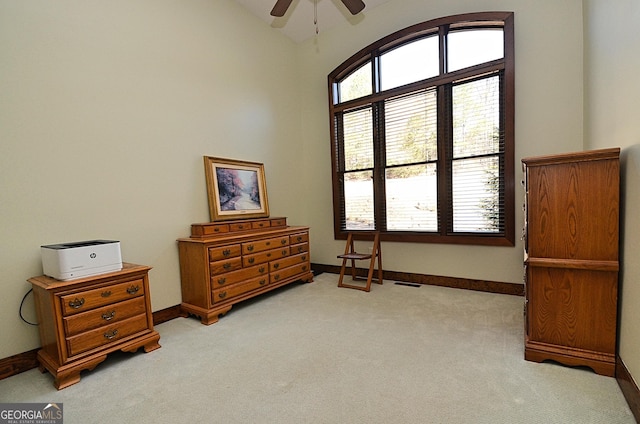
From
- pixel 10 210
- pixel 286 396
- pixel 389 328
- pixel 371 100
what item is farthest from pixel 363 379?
pixel 371 100

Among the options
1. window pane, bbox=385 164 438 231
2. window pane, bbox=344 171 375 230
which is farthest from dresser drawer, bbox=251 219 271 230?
window pane, bbox=385 164 438 231

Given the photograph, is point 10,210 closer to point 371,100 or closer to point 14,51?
point 14,51

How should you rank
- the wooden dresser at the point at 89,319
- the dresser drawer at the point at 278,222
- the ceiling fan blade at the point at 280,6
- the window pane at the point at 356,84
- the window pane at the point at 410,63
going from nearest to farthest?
the wooden dresser at the point at 89,319
the ceiling fan blade at the point at 280,6
the window pane at the point at 410,63
the dresser drawer at the point at 278,222
the window pane at the point at 356,84

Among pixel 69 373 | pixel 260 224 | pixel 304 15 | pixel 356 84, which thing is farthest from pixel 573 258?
pixel 304 15

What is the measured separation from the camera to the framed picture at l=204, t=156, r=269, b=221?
10.7 ft

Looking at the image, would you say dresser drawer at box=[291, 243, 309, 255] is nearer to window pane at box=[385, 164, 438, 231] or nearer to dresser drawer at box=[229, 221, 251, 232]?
dresser drawer at box=[229, 221, 251, 232]

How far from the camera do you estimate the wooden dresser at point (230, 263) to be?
2746 millimetres

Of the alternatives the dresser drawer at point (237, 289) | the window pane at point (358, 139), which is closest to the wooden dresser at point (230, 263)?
the dresser drawer at point (237, 289)

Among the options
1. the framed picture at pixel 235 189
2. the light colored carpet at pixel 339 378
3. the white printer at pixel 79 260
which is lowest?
the light colored carpet at pixel 339 378

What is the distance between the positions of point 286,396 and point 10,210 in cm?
227

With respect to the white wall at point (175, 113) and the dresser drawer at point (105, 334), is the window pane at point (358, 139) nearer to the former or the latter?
the white wall at point (175, 113)

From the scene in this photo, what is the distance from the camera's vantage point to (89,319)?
76.3 inches

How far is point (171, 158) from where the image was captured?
2920 mm

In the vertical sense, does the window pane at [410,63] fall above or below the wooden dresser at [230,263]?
above
